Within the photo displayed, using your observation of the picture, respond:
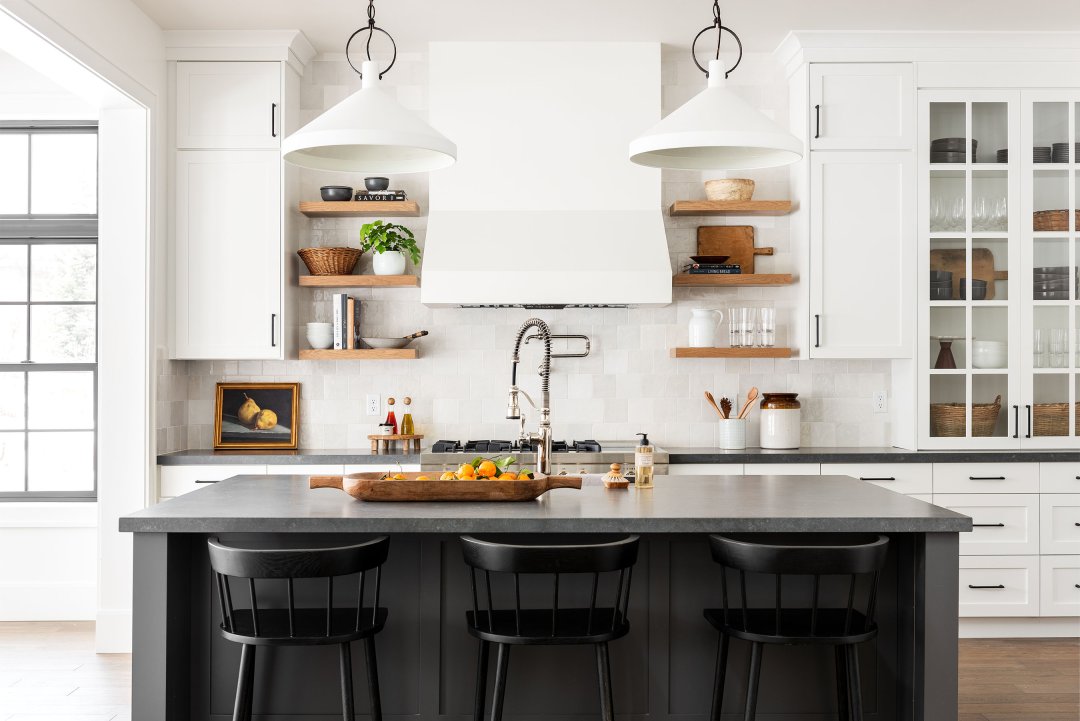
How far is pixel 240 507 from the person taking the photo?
271cm

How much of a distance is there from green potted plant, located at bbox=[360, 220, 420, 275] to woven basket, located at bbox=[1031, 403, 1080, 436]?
3212mm

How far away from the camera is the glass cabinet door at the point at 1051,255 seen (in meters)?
4.65

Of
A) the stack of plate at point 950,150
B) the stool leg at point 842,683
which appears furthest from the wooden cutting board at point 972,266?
the stool leg at point 842,683

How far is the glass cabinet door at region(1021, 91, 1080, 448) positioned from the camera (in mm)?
4648

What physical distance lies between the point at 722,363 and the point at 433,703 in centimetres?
276

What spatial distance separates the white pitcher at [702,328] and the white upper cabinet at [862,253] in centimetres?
51

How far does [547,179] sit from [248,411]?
6.61ft

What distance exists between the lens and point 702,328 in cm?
488

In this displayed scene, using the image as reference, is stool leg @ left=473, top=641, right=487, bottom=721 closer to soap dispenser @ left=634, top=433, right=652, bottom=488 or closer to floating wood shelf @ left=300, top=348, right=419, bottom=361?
soap dispenser @ left=634, top=433, right=652, bottom=488

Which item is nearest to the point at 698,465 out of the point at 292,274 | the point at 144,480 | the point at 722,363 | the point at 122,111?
the point at 722,363

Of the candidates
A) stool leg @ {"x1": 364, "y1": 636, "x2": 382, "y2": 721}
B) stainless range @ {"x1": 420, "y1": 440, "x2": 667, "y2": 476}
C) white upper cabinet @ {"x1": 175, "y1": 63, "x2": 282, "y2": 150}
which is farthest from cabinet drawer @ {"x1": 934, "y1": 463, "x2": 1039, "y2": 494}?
white upper cabinet @ {"x1": 175, "y1": 63, "x2": 282, "y2": 150}

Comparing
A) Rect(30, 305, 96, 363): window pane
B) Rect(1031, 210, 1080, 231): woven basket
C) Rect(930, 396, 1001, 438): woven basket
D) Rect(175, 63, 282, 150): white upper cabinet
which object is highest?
Rect(175, 63, 282, 150): white upper cabinet

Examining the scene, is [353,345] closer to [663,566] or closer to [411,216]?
[411,216]

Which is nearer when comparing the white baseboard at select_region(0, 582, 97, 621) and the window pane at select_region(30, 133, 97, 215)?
the white baseboard at select_region(0, 582, 97, 621)
